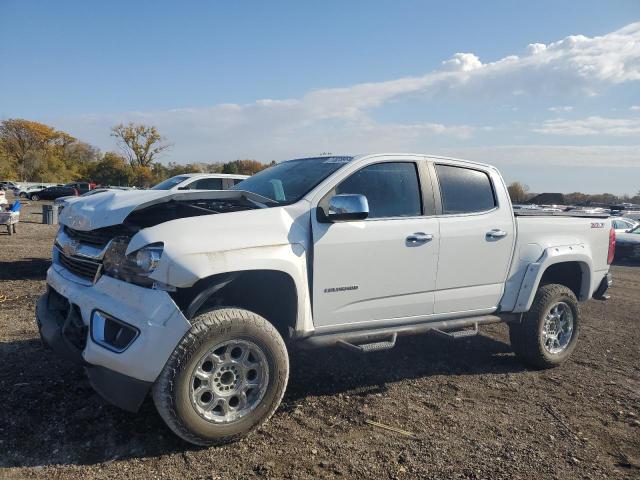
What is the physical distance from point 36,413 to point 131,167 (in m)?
72.1

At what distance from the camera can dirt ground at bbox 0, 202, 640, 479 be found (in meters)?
3.04

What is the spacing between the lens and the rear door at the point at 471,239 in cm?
428

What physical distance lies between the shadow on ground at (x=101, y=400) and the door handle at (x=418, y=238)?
1.31 metres

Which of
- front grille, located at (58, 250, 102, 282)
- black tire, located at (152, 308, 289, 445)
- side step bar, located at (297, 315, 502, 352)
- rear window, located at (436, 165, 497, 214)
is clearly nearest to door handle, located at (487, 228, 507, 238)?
rear window, located at (436, 165, 497, 214)

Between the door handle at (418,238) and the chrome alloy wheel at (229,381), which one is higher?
the door handle at (418,238)

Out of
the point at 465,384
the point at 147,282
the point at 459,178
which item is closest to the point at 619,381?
the point at 465,384

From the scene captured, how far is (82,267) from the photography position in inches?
137

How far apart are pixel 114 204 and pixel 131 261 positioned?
56cm

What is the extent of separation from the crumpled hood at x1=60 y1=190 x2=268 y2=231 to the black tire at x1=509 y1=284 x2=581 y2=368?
2941 mm

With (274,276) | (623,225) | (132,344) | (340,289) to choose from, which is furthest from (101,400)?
(623,225)

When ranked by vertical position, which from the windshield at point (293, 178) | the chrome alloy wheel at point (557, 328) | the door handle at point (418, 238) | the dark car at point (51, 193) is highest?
the dark car at point (51, 193)

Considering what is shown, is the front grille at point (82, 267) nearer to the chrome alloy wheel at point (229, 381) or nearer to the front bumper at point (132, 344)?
the front bumper at point (132, 344)

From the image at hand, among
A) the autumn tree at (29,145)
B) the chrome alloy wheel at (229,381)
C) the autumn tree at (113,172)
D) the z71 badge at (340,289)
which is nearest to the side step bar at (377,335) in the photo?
the z71 badge at (340,289)

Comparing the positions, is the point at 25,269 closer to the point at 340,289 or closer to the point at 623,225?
the point at 340,289
